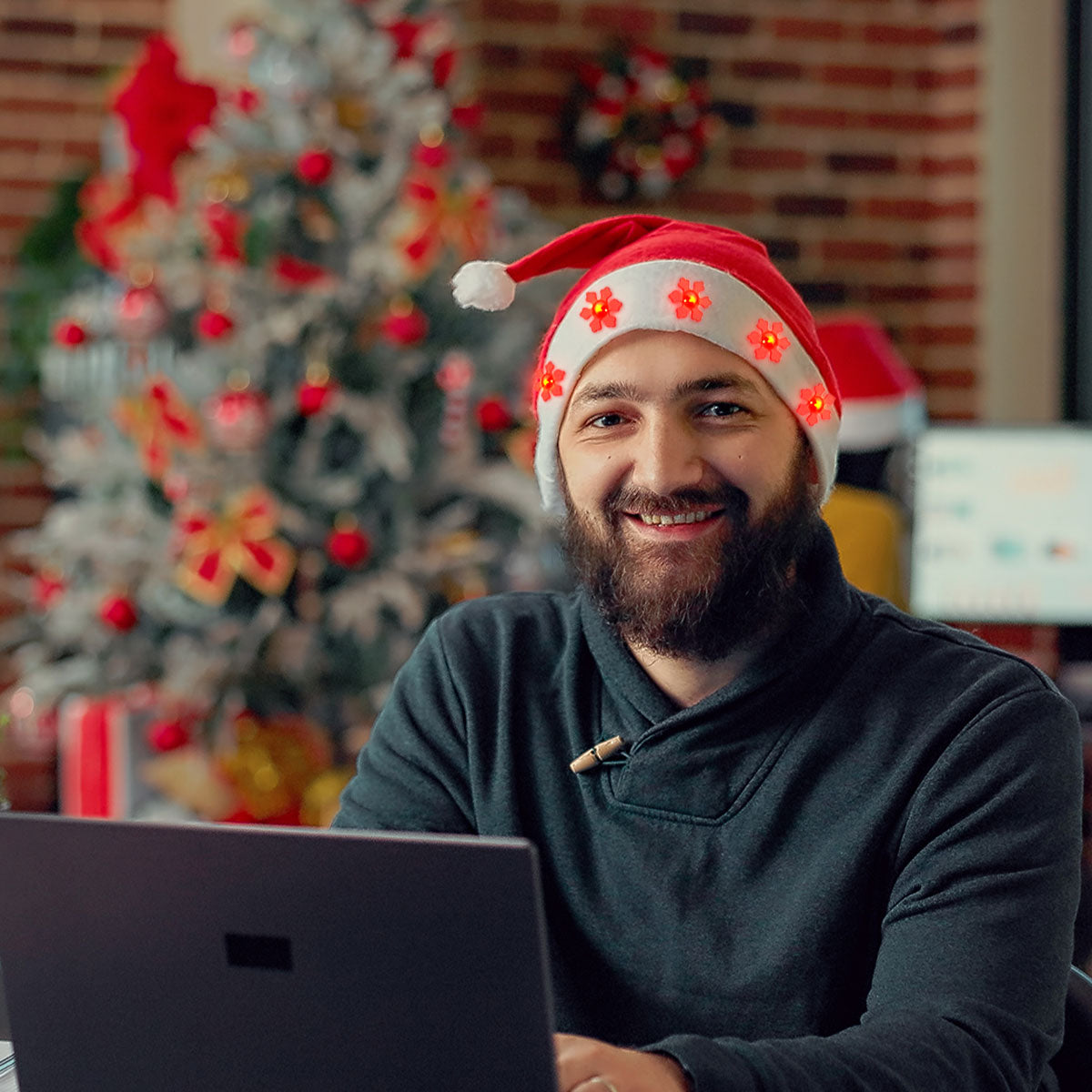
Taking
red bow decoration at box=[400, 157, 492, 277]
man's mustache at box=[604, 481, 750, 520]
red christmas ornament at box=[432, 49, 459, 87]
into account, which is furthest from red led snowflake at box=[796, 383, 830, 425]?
red christmas ornament at box=[432, 49, 459, 87]

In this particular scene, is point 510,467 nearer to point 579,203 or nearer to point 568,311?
point 579,203

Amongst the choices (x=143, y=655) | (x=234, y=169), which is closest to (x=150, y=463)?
(x=143, y=655)

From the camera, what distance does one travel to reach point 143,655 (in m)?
3.31

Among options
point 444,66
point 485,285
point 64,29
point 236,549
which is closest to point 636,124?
point 444,66

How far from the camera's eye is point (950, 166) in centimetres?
406

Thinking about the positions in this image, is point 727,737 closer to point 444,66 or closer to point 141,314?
point 141,314

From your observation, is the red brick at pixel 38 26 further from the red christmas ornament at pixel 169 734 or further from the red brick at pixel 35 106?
the red christmas ornament at pixel 169 734

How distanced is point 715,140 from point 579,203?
376mm

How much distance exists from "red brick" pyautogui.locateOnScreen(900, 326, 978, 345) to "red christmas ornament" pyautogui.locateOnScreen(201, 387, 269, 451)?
1.78 metres

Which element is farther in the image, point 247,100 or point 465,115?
point 465,115

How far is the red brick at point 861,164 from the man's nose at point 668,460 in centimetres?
292

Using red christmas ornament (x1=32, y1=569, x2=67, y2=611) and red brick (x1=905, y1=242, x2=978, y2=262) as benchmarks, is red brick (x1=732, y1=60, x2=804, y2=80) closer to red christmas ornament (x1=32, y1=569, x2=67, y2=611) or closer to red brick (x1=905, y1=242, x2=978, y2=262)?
red brick (x1=905, y1=242, x2=978, y2=262)

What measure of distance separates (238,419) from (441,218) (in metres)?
0.58

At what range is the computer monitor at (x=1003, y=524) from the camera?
3.18 meters
